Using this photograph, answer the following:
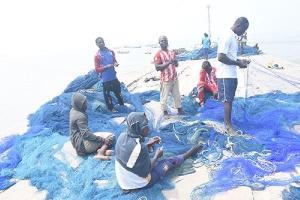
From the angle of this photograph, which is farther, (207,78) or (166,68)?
(207,78)

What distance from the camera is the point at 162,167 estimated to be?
3.12 meters

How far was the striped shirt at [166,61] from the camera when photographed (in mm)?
4980

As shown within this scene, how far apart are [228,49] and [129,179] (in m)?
2.44

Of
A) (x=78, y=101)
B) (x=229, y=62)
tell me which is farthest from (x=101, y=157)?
(x=229, y=62)

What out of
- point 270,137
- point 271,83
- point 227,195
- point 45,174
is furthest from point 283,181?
point 271,83

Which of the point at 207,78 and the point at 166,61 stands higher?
the point at 166,61

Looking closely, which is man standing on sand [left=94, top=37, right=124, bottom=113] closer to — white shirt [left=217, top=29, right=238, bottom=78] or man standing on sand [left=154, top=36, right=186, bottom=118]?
man standing on sand [left=154, top=36, right=186, bottom=118]

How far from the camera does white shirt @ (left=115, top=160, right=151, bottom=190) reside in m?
2.85

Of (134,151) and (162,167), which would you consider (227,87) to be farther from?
(134,151)

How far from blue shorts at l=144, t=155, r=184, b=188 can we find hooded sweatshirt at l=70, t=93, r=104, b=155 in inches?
49.0

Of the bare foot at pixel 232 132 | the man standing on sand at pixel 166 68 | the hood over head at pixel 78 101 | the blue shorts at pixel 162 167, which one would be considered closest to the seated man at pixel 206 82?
the man standing on sand at pixel 166 68

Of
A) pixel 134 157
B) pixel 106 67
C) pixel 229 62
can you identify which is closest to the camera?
pixel 134 157

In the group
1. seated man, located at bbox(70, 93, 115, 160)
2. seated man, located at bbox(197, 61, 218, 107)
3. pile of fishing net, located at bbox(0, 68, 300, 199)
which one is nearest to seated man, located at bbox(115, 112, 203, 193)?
pile of fishing net, located at bbox(0, 68, 300, 199)

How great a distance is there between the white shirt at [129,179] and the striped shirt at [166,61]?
265 cm
